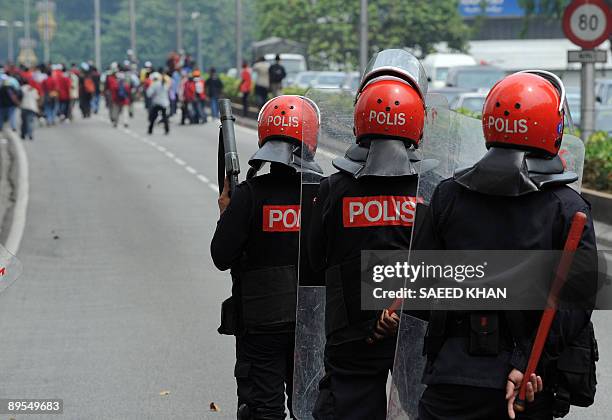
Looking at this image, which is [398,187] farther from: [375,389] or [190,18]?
[190,18]

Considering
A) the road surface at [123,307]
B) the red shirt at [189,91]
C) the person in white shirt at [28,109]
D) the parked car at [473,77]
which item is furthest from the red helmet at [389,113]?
the red shirt at [189,91]

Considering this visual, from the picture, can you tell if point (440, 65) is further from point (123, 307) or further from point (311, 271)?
point (311, 271)

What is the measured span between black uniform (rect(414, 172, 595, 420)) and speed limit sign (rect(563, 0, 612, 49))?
13.5 metres

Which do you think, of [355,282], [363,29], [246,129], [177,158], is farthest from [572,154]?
[246,129]

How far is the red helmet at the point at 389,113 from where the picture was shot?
4.82 m

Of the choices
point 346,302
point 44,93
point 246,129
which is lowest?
point 246,129

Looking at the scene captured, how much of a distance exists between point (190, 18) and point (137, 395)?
105m

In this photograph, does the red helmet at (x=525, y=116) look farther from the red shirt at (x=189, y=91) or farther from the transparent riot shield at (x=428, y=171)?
the red shirt at (x=189, y=91)

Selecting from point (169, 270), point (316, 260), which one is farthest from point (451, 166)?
point (169, 270)

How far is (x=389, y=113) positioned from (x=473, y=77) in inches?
1125

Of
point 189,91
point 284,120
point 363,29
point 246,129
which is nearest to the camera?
point 284,120

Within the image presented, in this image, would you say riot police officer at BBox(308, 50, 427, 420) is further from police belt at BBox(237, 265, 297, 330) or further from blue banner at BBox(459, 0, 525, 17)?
blue banner at BBox(459, 0, 525, 17)

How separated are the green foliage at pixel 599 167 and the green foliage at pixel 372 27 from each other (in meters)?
36.4

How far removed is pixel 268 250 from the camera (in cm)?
550
